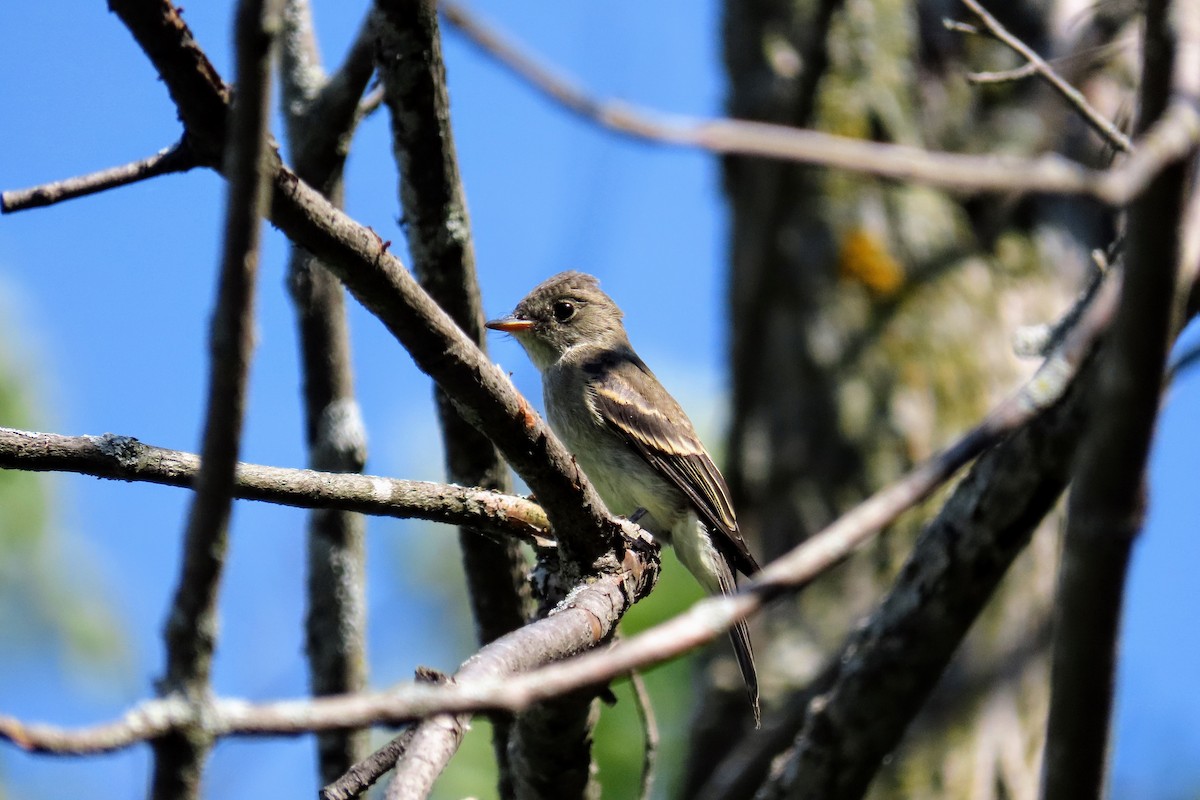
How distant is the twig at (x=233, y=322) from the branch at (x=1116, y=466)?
3.45 feet

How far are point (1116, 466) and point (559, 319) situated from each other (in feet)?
18.3

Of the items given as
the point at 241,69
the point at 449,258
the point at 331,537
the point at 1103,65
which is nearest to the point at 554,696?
the point at 241,69

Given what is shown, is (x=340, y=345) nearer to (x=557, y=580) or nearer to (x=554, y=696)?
(x=557, y=580)

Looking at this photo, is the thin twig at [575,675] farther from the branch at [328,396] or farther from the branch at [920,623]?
the branch at [328,396]

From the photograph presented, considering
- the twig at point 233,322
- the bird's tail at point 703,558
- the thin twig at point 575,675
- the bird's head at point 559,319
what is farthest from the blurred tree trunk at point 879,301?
the twig at point 233,322

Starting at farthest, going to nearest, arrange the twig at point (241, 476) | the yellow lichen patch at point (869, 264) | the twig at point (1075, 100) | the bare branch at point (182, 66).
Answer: the yellow lichen patch at point (869, 264) → the twig at point (1075, 100) → the twig at point (241, 476) → the bare branch at point (182, 66)

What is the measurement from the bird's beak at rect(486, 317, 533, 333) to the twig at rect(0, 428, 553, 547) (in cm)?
343

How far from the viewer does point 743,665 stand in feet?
18.1

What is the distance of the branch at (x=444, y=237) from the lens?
3875 mm

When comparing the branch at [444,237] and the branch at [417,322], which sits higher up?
the branch at [444,237]

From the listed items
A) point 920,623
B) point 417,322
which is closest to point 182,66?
point 417,322

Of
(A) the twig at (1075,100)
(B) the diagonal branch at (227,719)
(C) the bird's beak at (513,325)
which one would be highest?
(C) the bird's beak at (513,325)

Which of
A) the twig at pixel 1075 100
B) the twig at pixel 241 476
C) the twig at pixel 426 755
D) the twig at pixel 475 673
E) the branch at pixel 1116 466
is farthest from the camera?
the twig at pixel 1075 100

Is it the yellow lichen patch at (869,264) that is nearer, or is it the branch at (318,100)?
the branch at (318,100)
